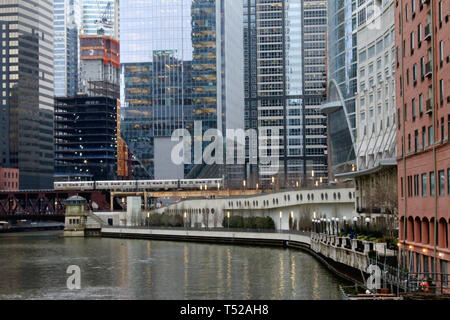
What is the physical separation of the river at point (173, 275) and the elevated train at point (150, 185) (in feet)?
268

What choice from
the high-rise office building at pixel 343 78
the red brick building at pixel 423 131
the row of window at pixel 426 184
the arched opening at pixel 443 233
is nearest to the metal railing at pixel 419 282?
the red brick building at pixel 423 131

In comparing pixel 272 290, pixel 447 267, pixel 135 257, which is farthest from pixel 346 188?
pixel 447 267

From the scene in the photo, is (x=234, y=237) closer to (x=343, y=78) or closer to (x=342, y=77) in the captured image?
(x=343, y=78)

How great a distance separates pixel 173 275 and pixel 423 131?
30265mm

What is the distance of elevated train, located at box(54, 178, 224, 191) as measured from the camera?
18312cm

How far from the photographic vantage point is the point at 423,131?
42.9 meters

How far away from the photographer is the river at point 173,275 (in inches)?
2088

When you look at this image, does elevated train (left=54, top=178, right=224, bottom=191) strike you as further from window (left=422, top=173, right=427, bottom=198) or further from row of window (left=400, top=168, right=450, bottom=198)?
window (left=422, top=173, right=427, bottom=198)

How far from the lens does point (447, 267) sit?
121 ft

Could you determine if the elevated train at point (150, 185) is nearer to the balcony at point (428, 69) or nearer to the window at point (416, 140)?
the window at point (416, 140)

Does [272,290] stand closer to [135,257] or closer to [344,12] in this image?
[135,257]

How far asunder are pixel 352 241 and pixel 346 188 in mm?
43875

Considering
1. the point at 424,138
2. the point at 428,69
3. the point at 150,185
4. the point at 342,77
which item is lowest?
the point at 424,138

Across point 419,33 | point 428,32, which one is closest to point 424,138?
point 428,32
